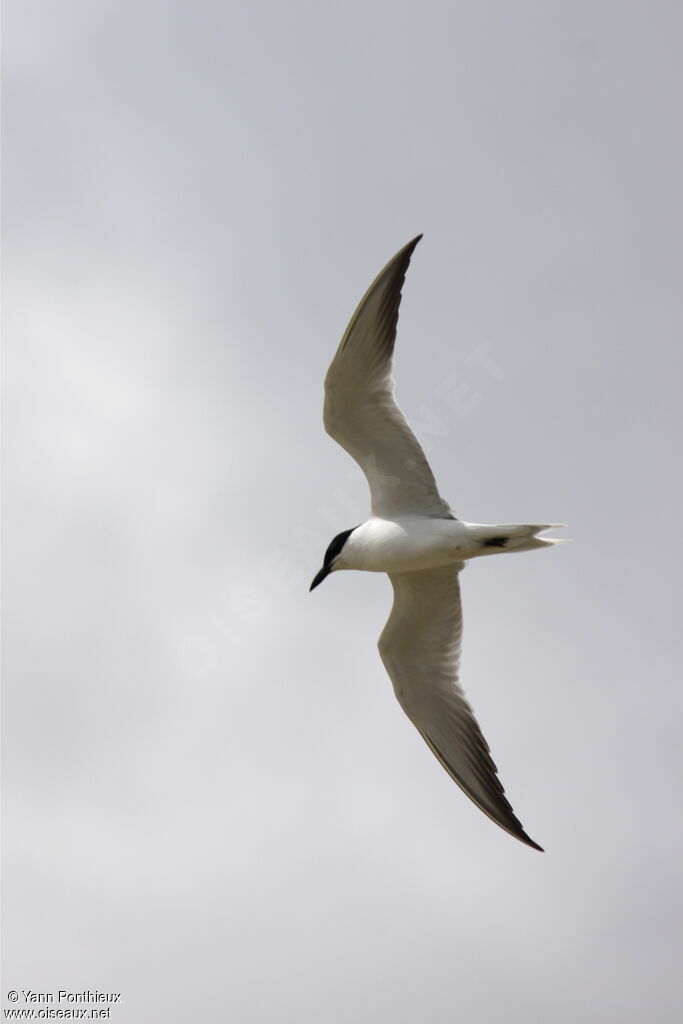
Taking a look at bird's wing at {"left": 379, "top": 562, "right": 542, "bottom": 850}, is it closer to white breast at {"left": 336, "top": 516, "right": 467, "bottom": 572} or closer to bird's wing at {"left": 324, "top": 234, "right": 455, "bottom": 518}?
white breast at {"left": 336, "top": 516, "right": 467, "bottom": 572}

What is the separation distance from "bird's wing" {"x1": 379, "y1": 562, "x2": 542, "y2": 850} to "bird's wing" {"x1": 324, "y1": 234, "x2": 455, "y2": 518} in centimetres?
94

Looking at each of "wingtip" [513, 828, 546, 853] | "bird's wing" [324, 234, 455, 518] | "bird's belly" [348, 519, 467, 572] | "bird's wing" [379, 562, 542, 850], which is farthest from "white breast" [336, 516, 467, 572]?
"wingtip" [513, 828, 546, 853]

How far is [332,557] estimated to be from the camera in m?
12.1

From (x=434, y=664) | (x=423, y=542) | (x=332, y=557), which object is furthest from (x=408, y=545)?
(x=434, y=664)

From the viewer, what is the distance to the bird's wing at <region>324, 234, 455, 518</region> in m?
10.8

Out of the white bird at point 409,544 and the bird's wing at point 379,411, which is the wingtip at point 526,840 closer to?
the white bird at point 409,544

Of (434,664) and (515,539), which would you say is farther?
(434,664)

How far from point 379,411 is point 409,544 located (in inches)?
52.2

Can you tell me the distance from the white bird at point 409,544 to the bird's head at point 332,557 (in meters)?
0.01

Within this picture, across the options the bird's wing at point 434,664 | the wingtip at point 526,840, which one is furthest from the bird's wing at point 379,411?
the wingtip at point 526,840

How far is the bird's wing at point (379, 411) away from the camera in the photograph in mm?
10844

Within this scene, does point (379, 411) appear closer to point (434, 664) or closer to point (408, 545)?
point (408, 545)

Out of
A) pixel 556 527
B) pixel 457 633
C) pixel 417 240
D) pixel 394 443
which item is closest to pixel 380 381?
pixel 394 443

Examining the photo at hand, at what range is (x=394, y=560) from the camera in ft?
37.7
